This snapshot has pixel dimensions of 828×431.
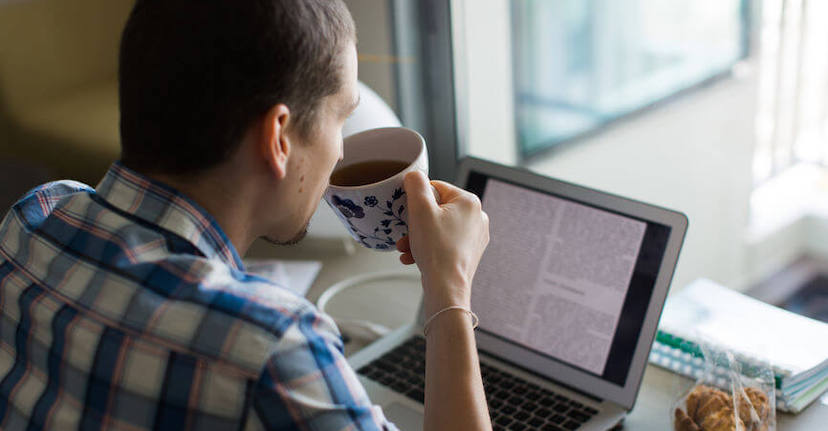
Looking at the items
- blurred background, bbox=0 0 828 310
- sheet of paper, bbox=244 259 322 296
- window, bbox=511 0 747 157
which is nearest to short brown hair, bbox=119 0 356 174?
sheet of paper, bbox=244 259 322 296

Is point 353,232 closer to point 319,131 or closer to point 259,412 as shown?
point 319,131

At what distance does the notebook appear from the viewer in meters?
0.96

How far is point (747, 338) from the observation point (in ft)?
3.36

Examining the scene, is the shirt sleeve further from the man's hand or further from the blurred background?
the blurred background

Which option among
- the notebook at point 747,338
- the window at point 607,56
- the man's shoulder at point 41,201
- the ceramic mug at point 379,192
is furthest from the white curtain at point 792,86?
the man's shoulder at point 41,201

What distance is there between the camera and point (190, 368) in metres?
0.63

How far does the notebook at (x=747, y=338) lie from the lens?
3.14 ft

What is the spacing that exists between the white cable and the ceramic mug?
0.33 metres

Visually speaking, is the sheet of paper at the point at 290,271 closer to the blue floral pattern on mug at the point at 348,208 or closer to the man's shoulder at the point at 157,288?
the blue floral pattern on mug at the point at 348,208

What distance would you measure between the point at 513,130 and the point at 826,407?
5.21 feet

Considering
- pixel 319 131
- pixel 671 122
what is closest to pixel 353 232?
pixel 319 131

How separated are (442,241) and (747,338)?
442mm

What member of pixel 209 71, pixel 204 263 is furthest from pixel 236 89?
pixel 204 263

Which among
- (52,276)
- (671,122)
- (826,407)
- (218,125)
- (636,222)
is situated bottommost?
(671,122)
